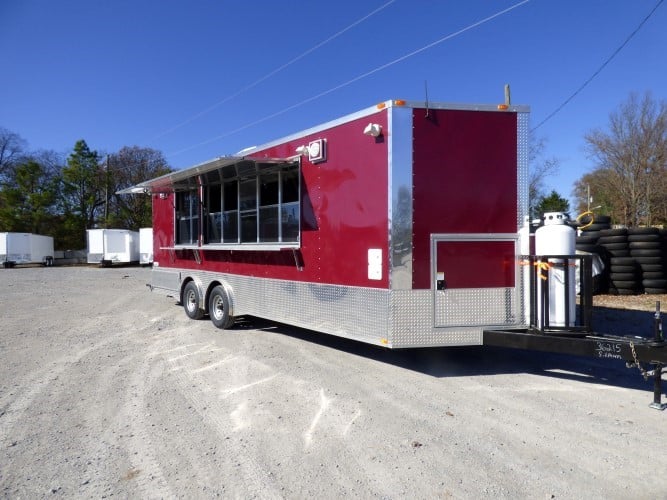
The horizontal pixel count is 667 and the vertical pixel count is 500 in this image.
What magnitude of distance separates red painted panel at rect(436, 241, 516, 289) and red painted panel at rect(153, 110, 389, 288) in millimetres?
679

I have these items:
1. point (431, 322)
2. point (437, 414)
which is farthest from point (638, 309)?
point (437, 414)

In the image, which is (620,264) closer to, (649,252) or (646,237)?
(649,252)

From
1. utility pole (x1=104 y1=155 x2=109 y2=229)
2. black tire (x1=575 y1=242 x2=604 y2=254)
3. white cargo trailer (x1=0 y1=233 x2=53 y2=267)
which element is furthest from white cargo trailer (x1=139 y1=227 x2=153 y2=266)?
black tire (x1=575 y1=242 x2=604 y2=254)

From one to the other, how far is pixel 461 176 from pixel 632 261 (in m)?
8.75

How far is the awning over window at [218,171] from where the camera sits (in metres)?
6.68

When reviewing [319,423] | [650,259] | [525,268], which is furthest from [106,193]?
[319,423]

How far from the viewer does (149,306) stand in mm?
11492

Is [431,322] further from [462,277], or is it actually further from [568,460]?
[568,460]

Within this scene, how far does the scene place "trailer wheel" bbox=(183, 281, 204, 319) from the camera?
29.5 ft

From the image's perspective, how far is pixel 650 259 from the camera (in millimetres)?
11617

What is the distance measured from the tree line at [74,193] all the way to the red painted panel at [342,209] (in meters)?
38.0

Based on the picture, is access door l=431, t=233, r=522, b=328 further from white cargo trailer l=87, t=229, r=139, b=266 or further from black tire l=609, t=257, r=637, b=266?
white cargo trailer l=87, t=229, r=139, b=266

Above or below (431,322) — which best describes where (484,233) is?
above

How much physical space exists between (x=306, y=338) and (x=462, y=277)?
3053mm
